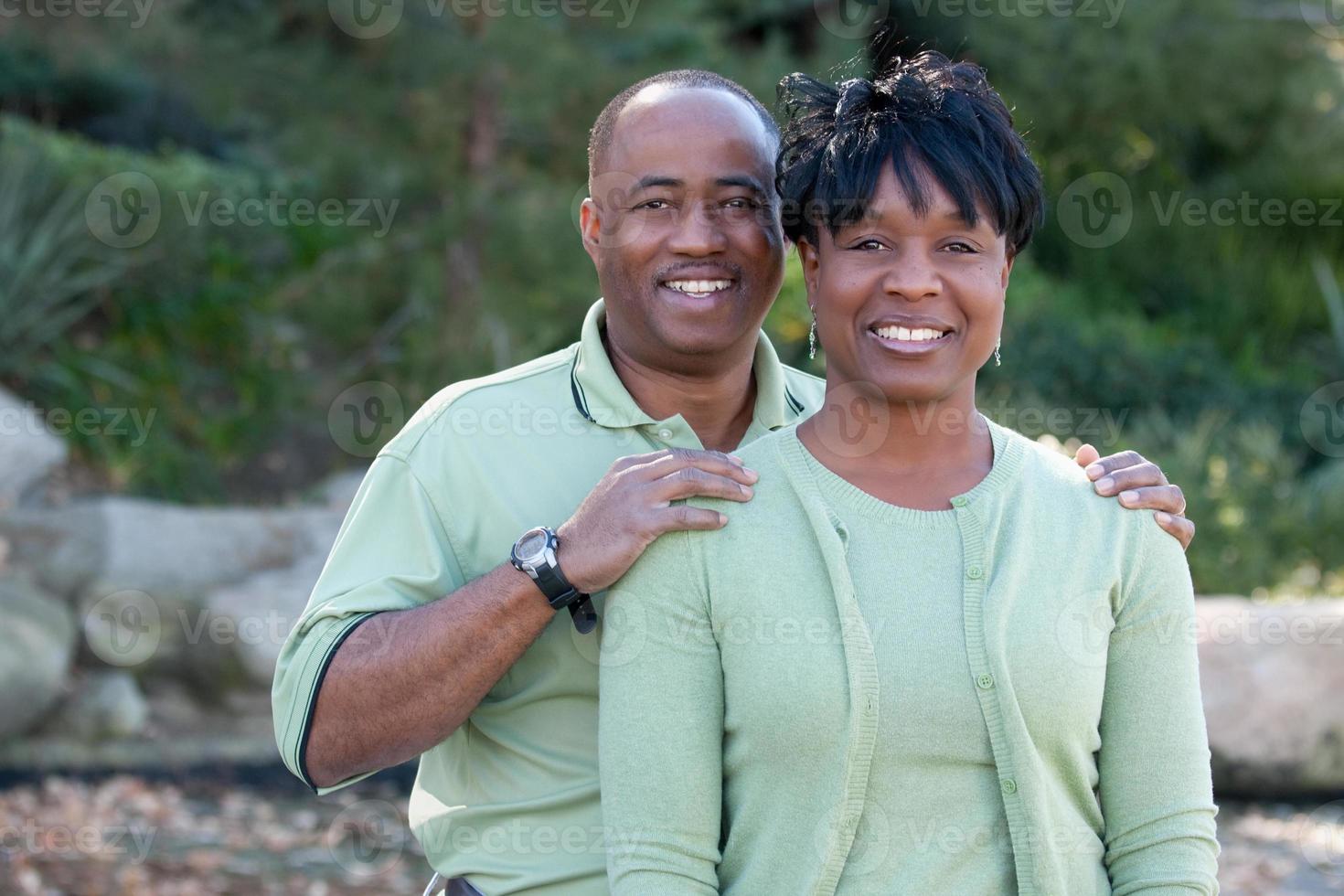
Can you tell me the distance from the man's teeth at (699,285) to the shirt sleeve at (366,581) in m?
0.53

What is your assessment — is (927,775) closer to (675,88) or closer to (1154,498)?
(1154,498)

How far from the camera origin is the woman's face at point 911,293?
76.6 inches

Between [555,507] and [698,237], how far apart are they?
497 mm

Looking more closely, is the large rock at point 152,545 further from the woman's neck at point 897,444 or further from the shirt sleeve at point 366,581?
the woman's neck at point 897,444

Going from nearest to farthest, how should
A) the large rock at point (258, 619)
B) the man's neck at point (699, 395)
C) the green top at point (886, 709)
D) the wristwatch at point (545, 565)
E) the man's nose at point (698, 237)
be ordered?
the green top at point (886, 709) < the wristwatch at point (545, 565) < the man's nose at point (698, 237) < the man's neck at point (699, 395) < the large rock at point (258, 619)

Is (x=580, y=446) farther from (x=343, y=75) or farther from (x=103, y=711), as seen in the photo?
(x=343, y=75)

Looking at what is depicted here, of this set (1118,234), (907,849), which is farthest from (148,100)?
(907,849)

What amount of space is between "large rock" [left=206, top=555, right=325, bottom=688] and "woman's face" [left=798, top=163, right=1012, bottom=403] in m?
4.45

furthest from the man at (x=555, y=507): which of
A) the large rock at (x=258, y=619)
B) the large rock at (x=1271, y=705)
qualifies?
the large rock at (x=258, y=619)

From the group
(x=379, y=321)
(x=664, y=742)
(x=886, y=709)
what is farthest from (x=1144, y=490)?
(x=379, y=321)

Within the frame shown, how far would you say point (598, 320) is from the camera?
2.62 m

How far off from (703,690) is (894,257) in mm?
609

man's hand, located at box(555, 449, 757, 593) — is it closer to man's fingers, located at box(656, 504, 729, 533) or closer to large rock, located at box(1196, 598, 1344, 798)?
man's fingers, located at box(656, 504, 729, 533)

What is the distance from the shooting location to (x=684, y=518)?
1920 mm
